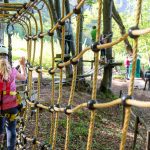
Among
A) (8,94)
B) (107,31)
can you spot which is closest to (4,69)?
(8,94)

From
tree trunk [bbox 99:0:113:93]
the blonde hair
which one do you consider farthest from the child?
tree trunk [bbox 99:0:113:93]

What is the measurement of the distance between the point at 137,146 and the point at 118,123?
138cm

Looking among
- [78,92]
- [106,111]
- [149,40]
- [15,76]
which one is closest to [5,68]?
[15,76]

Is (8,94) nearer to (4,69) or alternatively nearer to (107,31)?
(4,69)

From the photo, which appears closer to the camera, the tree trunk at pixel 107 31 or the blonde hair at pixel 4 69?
the blonde hair at pixel 4 69

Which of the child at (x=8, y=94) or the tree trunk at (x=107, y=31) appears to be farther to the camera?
the tree trunk at (x=107, y=31)

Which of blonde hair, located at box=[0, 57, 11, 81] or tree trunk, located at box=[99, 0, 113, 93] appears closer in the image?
blonde hair, located at box=[0, 57, 11, 81]

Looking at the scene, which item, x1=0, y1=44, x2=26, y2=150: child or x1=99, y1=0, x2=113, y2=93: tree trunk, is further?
x1=99, y1=0, x2=113, y2=93: tree trunk

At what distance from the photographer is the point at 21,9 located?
3348 mm

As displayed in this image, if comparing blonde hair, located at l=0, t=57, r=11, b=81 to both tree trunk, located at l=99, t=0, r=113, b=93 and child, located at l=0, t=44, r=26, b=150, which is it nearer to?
child, located at l=0, t=44, r=26, b=150

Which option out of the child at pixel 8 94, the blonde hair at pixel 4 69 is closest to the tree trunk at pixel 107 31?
the child at pixel 8 94

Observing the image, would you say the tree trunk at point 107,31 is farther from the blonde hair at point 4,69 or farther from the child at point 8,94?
the blonde hair at point 4,69

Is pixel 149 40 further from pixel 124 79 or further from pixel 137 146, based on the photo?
pixel 137 146

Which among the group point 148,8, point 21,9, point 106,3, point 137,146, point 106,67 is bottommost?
point 137,146
